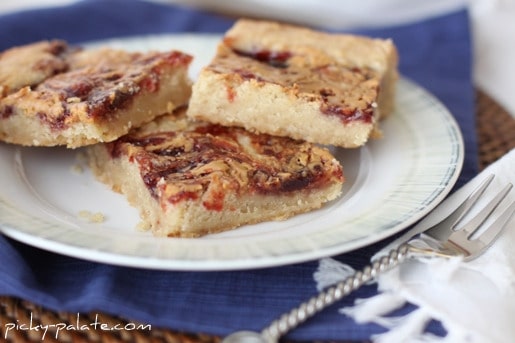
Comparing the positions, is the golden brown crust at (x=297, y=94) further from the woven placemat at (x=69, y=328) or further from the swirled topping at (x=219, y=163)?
the woven placemat at (x=69, y=328)

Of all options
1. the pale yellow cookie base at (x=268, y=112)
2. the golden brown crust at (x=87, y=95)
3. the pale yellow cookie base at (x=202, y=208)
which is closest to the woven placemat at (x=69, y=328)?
the pale yellow cookie base at (x=202, y=208)

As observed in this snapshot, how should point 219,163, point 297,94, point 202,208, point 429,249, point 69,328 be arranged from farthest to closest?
point 297,94, point 219,163, point 202,208, point 429,249, point 69,328

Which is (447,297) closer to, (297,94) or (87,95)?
(297,94)

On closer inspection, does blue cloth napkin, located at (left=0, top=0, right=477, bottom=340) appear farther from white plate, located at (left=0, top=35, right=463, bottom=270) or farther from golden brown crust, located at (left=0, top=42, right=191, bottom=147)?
golden brown crust, located at (left=0, top=42, right=191, bottom=147)

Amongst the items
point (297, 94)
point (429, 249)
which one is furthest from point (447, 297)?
point (297, 94)

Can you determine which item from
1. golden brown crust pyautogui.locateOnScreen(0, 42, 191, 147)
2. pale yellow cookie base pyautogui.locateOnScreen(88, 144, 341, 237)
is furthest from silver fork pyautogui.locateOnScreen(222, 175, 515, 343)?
golden brown crust pyautogui.locateOnScreen(0, 42, 191, 147)

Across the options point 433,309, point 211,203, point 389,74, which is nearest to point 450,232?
point 433,309

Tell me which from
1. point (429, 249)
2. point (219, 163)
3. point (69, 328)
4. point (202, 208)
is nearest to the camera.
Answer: point (69, 328)
